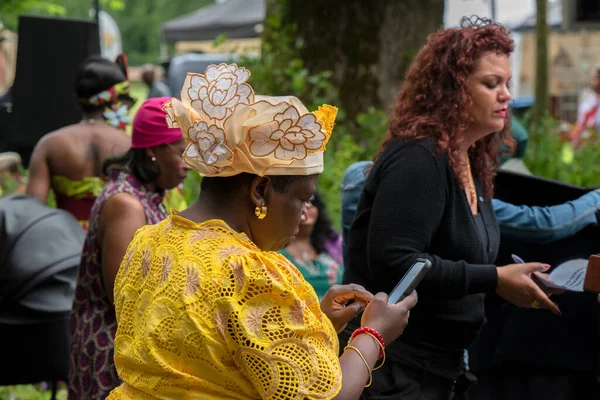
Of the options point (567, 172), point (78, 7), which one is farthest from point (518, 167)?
point (78, 7)

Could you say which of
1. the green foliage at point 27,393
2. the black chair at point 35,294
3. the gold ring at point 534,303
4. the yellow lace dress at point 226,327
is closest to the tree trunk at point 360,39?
the green foliage at point 27,393

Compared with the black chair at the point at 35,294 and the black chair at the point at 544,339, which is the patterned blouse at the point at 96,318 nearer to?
the black chair at the point at 35,294

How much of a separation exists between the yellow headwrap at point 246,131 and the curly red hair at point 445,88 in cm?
108

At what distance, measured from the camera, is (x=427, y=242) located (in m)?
3.19

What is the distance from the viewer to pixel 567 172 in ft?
25.0

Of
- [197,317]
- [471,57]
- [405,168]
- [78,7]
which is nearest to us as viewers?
[197,317]

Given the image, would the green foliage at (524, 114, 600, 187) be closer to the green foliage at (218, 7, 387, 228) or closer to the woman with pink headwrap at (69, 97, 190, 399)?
the green foliage at (218, 7, 387, 228)

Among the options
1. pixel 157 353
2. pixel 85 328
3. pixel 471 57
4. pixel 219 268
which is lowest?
pixel 85 328

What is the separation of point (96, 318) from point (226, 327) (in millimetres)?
1544

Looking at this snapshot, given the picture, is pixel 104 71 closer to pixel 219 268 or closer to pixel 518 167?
pixel 518 167

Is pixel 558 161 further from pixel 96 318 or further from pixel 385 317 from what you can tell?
pixel 385 317

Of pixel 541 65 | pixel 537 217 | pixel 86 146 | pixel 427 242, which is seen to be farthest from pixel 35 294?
pixel 541 65

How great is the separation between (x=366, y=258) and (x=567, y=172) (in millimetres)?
4655

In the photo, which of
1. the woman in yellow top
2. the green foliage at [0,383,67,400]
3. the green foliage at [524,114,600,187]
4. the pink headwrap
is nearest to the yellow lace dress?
the woman in yellow top
